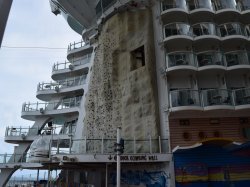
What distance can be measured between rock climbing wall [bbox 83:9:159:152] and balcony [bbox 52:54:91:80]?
24.6 ft

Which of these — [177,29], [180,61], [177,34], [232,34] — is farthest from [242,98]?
[177,29]

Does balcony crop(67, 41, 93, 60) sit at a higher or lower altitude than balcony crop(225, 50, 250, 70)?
higher

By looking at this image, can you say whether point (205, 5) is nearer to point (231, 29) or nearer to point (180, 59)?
point (231, 29)

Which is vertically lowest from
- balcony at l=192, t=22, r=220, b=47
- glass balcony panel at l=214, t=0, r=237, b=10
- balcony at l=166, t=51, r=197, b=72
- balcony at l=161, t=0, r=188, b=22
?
balcony at l=166, t=51, r=197, b=72

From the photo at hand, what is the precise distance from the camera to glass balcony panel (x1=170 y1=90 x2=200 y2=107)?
19.9 meters

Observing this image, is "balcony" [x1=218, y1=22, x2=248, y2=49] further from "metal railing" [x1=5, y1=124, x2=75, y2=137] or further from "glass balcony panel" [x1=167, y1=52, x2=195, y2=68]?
"metal railing" [x1=5, y1=124, x2=75, y2=137]

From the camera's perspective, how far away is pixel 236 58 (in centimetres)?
2247

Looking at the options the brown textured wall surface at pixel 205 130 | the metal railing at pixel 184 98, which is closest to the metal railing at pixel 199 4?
the metal railing at pixel 184 98

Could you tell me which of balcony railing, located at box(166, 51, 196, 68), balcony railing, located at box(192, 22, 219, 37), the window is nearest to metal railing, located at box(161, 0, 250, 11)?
balcony railing, located at box(192, 22, 219, 37)

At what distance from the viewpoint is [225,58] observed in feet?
73.6

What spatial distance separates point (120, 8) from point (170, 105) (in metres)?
11.8

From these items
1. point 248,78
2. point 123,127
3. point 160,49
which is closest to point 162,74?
point 160,49

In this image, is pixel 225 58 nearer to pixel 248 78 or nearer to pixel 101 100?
pixel 248 78

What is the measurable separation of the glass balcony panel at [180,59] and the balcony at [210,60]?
0.90m
